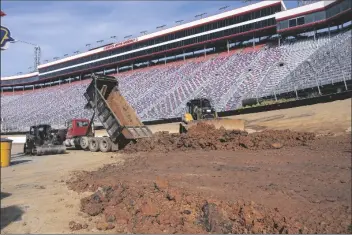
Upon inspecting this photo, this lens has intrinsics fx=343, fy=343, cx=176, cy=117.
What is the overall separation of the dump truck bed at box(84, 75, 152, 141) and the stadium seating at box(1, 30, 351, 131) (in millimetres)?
13098

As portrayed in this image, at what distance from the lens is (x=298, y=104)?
23.4 metres

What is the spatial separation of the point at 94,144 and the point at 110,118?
2403 millimetres

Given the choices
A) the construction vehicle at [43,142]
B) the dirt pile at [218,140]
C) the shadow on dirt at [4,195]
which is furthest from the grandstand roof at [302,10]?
the shadow on dirt at [4,195]

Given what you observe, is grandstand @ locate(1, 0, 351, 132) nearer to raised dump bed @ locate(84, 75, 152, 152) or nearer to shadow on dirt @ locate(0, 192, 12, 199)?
raised dump bed @ locate(84, 75, 152, 152)

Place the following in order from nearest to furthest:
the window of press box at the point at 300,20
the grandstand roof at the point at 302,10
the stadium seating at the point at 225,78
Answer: the stadium seating at the point at 225,78
the grandstand roof at the point at 302,10
the window of press box at the point at 300,20

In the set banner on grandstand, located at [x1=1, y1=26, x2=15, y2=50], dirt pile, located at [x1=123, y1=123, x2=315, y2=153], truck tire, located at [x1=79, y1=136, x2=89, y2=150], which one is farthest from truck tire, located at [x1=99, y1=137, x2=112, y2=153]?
banner on grandstand, located at [x1=1, y1=26, x2=15, y2=50]

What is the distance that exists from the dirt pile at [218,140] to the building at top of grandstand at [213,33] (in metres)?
24.6

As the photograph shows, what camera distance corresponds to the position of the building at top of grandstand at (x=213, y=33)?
36.6 metres

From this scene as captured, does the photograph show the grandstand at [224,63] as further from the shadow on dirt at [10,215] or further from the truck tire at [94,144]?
the shadow on dirt at [10,215]

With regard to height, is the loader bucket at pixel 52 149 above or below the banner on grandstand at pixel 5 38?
below

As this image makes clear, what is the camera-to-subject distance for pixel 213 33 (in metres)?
45.0

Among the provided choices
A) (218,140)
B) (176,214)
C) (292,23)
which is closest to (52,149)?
(218,140)

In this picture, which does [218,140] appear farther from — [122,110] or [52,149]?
[52,149]

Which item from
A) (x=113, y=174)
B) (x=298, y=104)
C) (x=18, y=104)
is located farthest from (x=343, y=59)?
(x=18, y=104)
